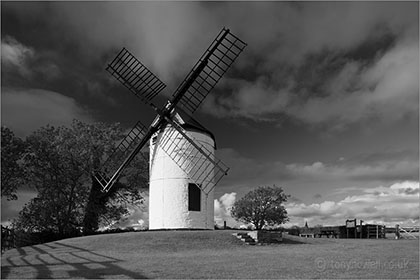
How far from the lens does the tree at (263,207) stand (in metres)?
55.0

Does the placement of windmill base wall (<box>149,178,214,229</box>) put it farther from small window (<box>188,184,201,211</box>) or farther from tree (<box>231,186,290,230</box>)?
tree (<box>231,186,290,230</box>)

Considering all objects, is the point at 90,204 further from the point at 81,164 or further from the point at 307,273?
the point at 307,273

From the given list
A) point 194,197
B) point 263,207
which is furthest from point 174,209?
point 263,207

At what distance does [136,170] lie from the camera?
37344mm

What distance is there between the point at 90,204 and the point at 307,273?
26465 mm

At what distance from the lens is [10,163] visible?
95.8 feet

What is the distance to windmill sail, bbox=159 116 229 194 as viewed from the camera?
1076 inches

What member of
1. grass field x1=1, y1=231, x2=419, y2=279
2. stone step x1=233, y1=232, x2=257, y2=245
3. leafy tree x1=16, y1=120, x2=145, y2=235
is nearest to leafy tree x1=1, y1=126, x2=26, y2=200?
leafy tree x1=16, y1=120, x2=145, y2=235

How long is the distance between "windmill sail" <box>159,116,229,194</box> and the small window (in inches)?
14.9

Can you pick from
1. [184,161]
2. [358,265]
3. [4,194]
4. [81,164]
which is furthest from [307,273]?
[81,164]

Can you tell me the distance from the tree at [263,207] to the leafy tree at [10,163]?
33884 mm

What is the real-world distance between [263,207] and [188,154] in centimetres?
3184

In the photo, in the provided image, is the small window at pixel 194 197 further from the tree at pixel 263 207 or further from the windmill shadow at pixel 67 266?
the tree at pixel 263 207

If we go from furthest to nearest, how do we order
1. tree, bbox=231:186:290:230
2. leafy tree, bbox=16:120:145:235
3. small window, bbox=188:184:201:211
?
tree, bbox=231:186:290:230 → leafy tree, bbox=16:120:145:235 → small window, bbox=188:184:201:211
